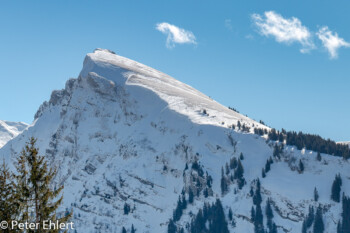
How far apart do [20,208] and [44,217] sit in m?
2.68

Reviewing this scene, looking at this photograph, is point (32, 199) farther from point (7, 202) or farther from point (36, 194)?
point (7, 202)

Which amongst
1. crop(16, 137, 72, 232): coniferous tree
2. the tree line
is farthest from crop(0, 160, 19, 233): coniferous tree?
crop(16, 137, 72, 232): coniferous tree

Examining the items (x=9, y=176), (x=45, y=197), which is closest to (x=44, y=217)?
(x=45, y=197)

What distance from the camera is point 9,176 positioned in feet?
185

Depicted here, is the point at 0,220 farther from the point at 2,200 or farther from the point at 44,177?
the point at 44,177

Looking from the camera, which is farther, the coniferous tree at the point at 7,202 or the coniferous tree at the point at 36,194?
the coniferous tree at the point at 7,202

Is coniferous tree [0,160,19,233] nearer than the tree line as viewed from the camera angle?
No

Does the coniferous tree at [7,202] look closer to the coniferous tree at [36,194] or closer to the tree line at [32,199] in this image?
the tree line at [32,199]

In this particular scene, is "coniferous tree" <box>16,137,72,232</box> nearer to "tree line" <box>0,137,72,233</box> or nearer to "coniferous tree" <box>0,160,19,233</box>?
"tree line" <box>0,137,72,233</box>

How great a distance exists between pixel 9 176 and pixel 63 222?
736cm

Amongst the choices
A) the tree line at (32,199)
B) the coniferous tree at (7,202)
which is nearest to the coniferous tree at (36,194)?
the tree line at (32,199)

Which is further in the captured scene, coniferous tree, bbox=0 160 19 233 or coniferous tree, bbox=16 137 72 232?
coniferous tree, bbox=0 160 19 233

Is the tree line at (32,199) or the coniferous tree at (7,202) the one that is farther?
the coniferous tree at (7,202)

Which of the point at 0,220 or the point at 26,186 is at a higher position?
the point at 26,186
